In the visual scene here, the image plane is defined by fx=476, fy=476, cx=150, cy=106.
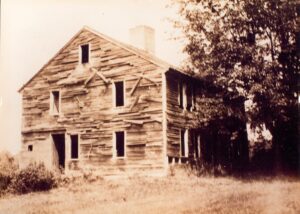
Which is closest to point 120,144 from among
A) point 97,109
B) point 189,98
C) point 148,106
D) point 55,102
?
point 97,109

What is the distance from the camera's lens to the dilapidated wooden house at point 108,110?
42.2 ft

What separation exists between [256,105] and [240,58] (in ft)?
4.08

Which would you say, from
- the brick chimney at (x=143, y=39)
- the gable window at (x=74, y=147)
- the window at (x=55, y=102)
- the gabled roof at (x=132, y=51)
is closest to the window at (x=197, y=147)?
the gabled roof at (x=132, y=51)

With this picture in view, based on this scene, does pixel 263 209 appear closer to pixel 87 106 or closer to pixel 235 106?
pixel 235 106

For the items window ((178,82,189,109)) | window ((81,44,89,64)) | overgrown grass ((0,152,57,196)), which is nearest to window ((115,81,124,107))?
window ((81,44,89,64))

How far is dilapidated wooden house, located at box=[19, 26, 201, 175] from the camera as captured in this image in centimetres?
1286

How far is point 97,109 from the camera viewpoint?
45.6 ft

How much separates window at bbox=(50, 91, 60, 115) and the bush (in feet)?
11.1

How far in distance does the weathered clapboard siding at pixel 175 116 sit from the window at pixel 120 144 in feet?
5.03

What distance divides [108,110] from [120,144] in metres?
1.06

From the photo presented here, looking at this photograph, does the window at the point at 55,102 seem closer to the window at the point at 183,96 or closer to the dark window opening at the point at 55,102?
the dark window opening at the point at 55,102

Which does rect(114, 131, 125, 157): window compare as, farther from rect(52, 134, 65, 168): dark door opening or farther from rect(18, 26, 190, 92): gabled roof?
rect(18, 26, 190, 92): gabled roof

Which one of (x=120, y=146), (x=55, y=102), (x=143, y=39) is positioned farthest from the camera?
(x=55, y=102)

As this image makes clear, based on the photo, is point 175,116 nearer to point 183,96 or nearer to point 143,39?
point 183,96
